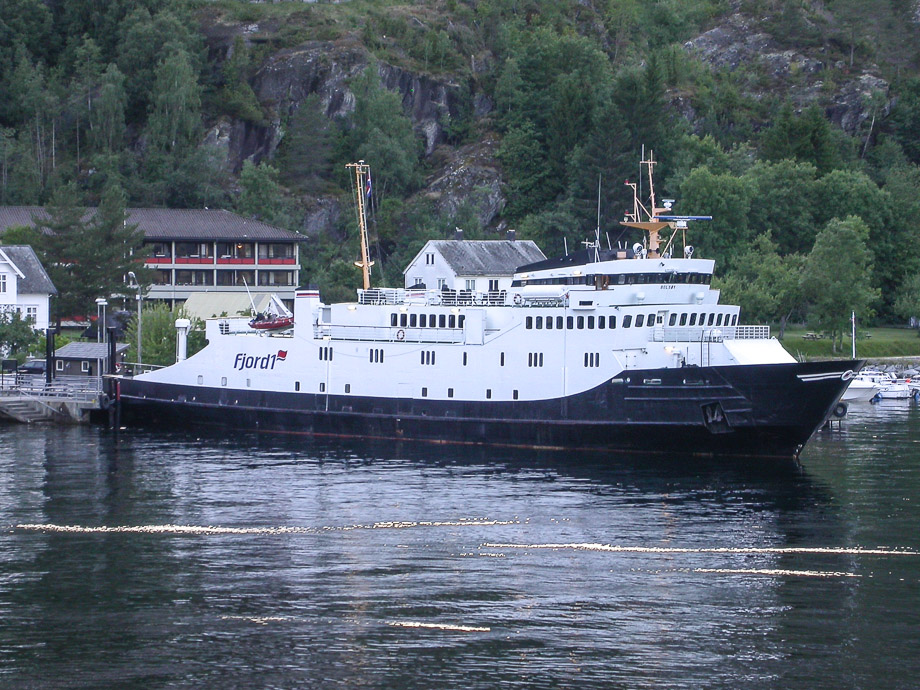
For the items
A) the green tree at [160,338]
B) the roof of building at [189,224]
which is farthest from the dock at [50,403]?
the roof of building at [189,224]

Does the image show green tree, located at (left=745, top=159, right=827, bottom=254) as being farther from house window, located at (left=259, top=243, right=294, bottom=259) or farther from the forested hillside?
house window, located at (left=259, top=243, right=294, bottom=259)

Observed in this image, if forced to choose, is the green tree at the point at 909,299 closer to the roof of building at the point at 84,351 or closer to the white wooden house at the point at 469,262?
the white wooden house at the point at 469,262

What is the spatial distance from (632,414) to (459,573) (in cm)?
1991

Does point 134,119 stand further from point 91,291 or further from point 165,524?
point 165,524

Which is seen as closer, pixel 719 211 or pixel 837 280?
pixel 837 280

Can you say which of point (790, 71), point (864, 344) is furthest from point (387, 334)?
point (790, 71)

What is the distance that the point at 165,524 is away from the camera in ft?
130

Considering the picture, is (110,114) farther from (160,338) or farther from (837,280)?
(837,280)

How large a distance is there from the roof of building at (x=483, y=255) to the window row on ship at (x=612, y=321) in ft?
114

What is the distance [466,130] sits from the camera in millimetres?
124562

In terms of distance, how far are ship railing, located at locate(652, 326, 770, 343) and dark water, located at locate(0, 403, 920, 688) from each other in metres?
Result: 5.51

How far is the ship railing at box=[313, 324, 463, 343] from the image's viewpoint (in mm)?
56656

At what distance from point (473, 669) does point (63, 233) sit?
6913cm

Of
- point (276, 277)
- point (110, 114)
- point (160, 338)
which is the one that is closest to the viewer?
point (160, 338)
